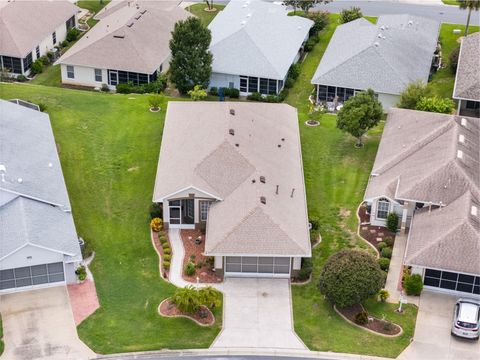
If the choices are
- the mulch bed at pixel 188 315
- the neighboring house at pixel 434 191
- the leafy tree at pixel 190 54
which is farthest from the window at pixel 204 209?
the leafy tree at pixel 190 54

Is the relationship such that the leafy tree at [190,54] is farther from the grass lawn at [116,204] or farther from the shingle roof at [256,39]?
the grass lawn at [116,204]

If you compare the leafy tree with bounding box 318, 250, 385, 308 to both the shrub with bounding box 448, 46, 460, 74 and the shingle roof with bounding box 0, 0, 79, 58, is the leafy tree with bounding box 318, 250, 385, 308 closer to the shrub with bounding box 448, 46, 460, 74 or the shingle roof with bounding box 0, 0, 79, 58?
the shrub with bounding box 448, 46, 460, 74

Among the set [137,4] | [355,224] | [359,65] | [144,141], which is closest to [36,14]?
[137,4]

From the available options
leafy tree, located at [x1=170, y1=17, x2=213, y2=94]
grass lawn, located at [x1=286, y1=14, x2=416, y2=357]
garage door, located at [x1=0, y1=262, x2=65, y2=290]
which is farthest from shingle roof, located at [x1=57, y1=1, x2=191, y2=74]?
garage door, located at [x1=0, y1=262, x2=65, y2=290]

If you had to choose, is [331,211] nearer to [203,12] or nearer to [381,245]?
[381,245]

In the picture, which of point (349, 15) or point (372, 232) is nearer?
point (372, 232)

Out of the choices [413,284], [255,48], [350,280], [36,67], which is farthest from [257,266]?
[36,67]
